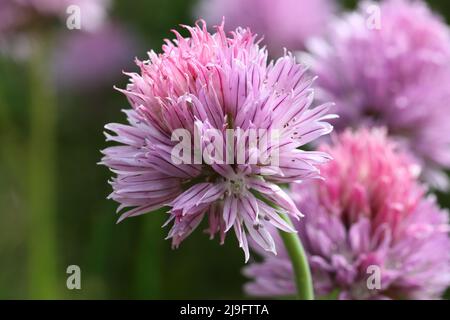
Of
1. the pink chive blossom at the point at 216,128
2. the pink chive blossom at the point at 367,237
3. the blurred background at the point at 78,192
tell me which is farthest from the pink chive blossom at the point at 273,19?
the pink chive blossom at the point at 216,128

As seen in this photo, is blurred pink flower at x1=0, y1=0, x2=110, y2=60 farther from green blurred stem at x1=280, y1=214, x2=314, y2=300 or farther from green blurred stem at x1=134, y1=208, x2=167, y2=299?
green blurred stem at x1=280, y1=214, x2=314, y2=300

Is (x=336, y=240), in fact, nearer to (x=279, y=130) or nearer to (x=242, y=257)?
(x=279, y=130)

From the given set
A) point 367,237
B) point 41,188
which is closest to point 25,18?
point 41,188

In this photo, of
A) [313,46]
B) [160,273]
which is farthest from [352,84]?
[160,273]

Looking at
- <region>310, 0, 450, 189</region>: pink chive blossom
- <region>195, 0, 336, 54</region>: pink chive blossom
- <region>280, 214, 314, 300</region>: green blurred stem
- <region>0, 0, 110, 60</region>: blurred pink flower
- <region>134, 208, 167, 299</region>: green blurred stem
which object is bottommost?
<region>280, 214, 314, 300</region>: green blurred stem

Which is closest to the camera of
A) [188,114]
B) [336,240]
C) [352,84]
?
[188,114]

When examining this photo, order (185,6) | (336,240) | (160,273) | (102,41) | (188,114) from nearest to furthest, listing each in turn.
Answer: (188,114) < (336,240) < (160,273) < (185,6) < (102,41)

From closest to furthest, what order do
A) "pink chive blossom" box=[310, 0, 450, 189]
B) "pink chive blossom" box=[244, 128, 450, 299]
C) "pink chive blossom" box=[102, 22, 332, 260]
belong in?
"pink chive blossom" box=[102, 22, 332, 260] < "pink chive blossom" box=[244, 128, 450, 299] < "pink chive blossom" box=[310, 0, 450, 189]

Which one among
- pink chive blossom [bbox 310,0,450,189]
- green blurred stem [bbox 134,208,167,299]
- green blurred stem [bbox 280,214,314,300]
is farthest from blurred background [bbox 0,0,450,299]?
green blurred stem [bbox 280,214,314,300]
